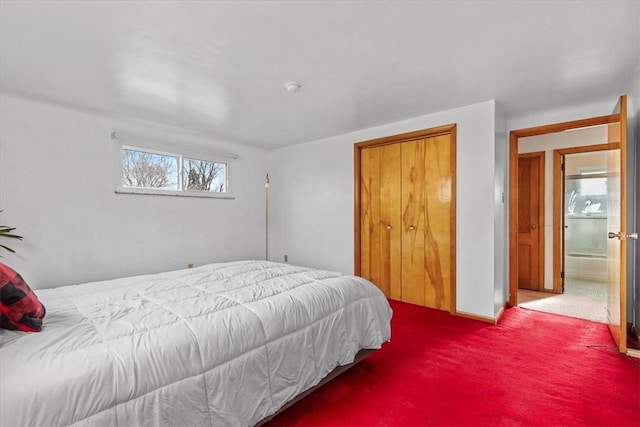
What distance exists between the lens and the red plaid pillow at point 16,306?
3.83 feet

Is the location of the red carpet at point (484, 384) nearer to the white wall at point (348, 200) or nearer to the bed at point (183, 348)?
the bed at point (183, 348)

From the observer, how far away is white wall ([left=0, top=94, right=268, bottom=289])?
2.99m

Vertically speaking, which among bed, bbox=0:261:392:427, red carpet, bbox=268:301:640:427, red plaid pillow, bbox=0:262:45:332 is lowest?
red carpet, bbox=268:301:640:427

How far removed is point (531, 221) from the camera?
4.74 metres

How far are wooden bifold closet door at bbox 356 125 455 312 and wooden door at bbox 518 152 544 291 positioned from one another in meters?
2.16

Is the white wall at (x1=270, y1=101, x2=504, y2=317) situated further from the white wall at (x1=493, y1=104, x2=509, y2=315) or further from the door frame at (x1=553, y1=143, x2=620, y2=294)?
the door frame at (x1=553, y1=143, x2=620, y2=294)

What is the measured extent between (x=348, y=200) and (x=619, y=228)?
287cm

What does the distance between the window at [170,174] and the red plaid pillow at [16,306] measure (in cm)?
272

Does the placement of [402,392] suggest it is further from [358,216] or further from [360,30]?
[358,216]

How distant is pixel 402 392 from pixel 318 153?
363cm

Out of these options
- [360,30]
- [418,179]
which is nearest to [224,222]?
[418,179]

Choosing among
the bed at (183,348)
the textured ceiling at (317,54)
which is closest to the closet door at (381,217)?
the textured ceiling at (317,54)

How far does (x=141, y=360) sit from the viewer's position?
3.75 ft

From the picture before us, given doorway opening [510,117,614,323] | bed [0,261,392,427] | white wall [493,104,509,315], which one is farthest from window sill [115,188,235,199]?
doorway opening [510,117,614,323]
